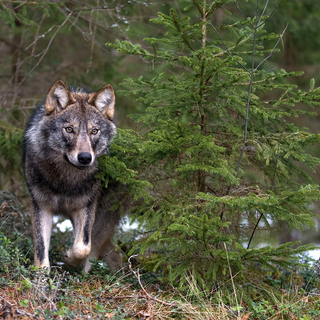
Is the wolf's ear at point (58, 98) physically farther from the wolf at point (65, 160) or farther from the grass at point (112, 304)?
the grass at point (112, 304)

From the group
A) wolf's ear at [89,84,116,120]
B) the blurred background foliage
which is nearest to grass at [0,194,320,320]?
wolf's ear at [89,84,116,120]

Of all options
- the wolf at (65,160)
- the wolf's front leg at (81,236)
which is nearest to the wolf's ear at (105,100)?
the wolf at (65,160)

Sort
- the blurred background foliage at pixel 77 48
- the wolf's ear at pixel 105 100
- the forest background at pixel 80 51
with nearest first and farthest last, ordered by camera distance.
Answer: the wolf's ear at pixel 105 100 → the forest background at pixel 80 51 → the blurred background foliage at pixel 77 48

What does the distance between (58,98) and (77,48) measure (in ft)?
23.8

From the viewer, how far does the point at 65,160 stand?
5.12 meters

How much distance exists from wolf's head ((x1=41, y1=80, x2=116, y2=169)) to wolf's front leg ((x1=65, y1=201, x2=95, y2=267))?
2.81 ft

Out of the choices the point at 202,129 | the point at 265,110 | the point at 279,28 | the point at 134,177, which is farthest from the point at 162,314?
the point at 279,28

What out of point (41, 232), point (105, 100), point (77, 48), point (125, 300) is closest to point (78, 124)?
point (105, 100)

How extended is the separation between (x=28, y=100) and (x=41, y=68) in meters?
2.29

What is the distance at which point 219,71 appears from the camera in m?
4.61

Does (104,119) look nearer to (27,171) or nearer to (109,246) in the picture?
(27,171)

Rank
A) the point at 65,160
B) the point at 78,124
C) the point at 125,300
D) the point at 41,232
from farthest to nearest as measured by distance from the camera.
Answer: the point at 41,232 < the point at 65,160 < the point at 78,124 < the point at 125,300

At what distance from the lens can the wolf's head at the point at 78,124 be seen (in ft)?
15.6

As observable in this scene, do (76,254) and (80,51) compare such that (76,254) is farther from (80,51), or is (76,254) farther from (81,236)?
(80,51)
